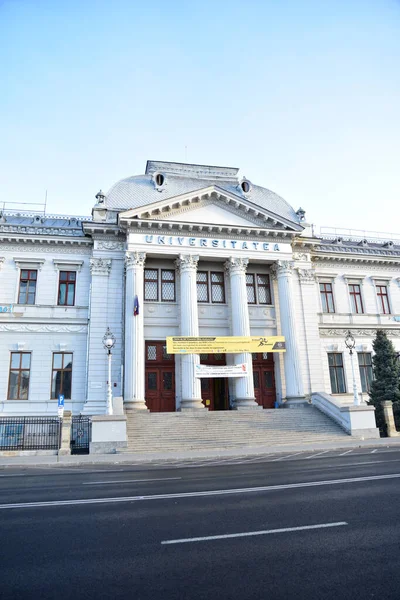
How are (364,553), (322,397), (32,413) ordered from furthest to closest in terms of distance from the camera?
1. (322,397)
2. (32,413)
3. (364,553)

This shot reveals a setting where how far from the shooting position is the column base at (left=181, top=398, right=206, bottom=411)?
26.2 m

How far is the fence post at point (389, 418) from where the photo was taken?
25.3m

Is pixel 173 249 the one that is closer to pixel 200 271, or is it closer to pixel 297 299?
pixel 200 271

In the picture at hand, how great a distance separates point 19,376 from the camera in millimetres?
27500

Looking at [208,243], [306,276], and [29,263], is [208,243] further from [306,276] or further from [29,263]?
[29,263]

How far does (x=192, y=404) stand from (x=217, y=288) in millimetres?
9114

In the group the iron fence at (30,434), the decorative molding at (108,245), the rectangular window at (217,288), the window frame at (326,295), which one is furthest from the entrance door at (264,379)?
the iron fence at (30,434)

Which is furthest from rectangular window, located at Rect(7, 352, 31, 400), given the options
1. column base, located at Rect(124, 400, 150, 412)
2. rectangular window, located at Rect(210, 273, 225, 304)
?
rectangular window, located at Rect(210, 273, 225, 304)

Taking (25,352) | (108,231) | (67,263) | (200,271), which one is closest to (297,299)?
(200,271)

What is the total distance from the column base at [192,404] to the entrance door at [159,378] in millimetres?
2482

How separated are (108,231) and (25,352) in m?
9.64

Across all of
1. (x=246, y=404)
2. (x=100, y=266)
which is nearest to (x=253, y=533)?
(x=246, y=404)

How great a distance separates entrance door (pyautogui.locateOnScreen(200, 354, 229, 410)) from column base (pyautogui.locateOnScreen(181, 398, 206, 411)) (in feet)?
11.1

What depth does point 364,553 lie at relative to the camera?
5047 mm
